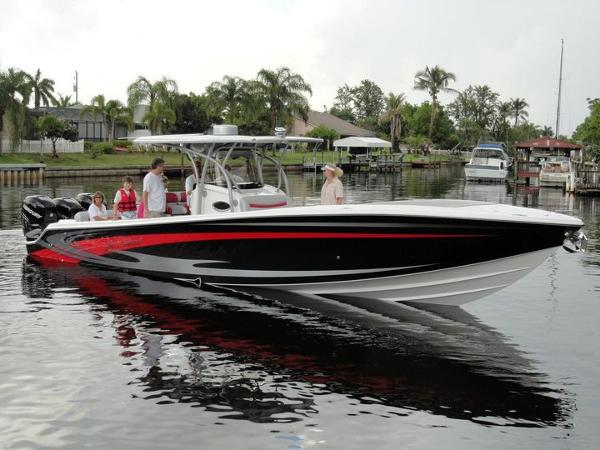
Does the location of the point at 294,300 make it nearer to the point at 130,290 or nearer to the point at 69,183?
the point at 130,290

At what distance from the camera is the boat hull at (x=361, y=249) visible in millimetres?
10500

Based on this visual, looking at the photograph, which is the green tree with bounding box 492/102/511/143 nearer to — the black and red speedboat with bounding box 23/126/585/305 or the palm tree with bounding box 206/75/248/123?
the palm tree with bounding box 206/75/248/123

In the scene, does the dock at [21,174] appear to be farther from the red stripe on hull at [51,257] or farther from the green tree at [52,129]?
the red stripe on hull at [51,257]

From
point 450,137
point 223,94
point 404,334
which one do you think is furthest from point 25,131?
point 450,137

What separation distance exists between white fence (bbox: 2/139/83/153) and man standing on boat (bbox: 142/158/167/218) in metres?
49.7

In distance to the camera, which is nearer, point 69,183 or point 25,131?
point 69,183

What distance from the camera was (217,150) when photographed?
1296 cm

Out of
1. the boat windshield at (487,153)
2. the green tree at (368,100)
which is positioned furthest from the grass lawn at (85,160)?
the green tree at (368,100)

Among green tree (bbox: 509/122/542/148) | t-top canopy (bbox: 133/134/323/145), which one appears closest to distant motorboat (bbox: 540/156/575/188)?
t-top canopy (bbox: 133/134/323/145)

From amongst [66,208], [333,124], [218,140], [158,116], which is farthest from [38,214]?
[333,124]

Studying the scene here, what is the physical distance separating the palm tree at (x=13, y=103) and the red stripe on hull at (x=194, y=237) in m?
47.9

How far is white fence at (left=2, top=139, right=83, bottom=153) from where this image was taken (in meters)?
60.6

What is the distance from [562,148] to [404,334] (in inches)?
1954

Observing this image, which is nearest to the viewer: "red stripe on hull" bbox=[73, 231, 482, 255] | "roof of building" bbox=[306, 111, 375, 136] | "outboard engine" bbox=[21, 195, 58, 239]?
"red stripe on hull" bbox=[73, 231, 482, 255]
